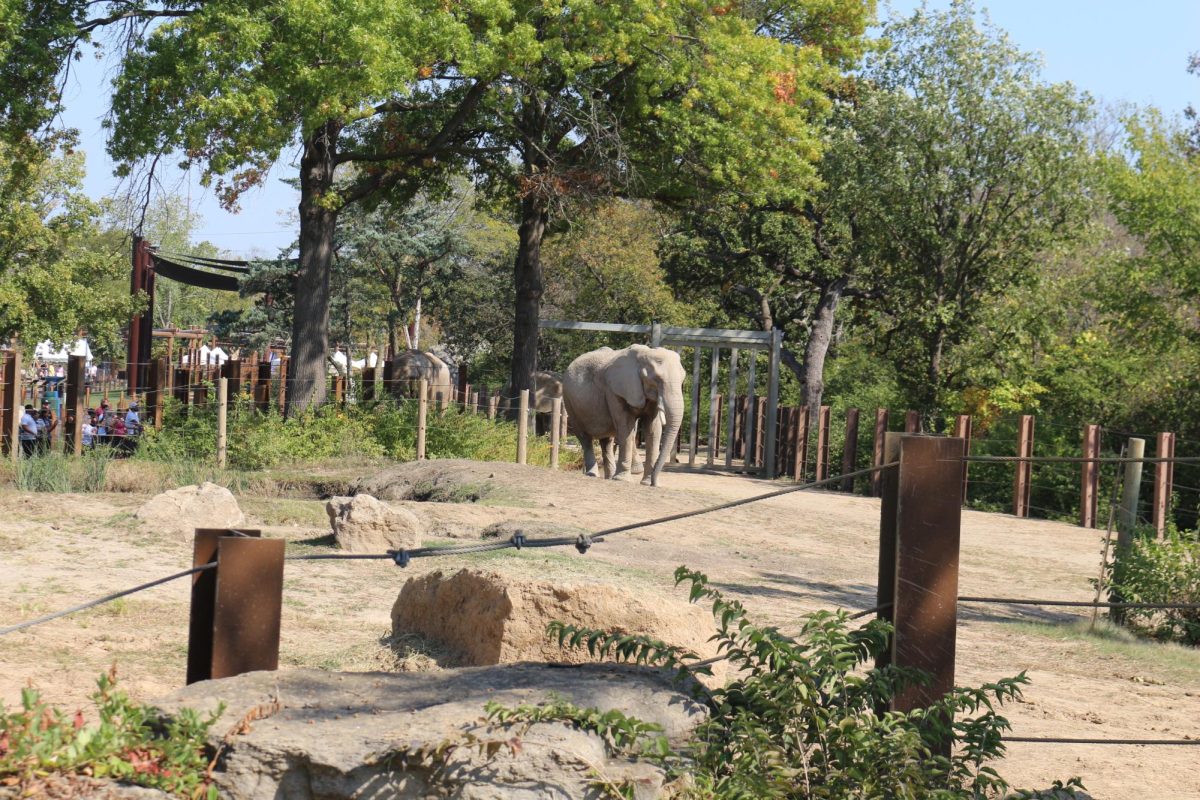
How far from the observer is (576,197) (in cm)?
2431

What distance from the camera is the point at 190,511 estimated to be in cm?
1153

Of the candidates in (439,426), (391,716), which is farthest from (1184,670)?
(439,426)

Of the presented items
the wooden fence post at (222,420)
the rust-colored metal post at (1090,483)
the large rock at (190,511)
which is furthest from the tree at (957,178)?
the large rock at (190,511)


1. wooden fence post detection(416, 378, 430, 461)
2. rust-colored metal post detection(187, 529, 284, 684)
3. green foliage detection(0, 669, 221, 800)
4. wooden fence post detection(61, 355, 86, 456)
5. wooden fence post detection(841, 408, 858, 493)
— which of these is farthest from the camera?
wooden fence post detection(841, 408, 858, 493)

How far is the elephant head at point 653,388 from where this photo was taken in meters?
20.8

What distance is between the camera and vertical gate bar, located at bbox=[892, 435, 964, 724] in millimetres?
4562

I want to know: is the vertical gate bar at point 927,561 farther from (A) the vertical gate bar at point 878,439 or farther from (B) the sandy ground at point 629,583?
(A) the vertical gate bar at point 878,439

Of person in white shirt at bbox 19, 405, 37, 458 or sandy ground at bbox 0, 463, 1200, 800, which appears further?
person in white shirt at bbox 19, 405, 37, 458

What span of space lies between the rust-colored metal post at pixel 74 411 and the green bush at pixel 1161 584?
1195cm

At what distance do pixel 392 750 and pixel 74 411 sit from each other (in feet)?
48.7

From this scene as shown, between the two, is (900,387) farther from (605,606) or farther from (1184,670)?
(605,606)

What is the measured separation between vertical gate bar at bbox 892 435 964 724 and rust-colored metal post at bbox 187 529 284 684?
81.7 inches

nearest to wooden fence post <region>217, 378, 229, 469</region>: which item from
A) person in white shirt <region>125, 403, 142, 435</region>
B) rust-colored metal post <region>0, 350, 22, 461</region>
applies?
person in white shirt <region>125, 403, 142, 435</region>

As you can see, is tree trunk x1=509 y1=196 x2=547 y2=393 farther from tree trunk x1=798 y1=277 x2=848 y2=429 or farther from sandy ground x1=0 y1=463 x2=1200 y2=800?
sandy ground x1=0 y1=463 x2=1200 y2=800
